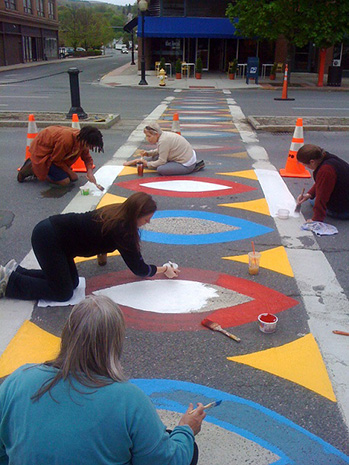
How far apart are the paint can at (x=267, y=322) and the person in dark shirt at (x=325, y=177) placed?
8.29ft

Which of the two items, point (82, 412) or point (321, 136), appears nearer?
point (82, 412)

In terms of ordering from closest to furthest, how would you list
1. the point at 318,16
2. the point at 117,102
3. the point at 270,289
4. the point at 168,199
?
the point at 270,289
the point at 168,199
the point at 117,102
the point at 318,16

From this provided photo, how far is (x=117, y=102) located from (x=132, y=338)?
1631cm

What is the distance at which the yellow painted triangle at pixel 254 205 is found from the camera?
22.3ft

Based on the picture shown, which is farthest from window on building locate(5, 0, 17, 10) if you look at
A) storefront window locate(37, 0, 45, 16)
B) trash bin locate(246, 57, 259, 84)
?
trash bin locate(246, 57, 259, 84)

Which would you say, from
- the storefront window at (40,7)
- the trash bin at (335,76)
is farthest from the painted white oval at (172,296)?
the storefront window at (40,7)

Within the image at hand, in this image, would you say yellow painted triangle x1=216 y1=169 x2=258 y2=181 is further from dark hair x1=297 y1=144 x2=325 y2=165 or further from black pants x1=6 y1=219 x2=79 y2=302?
black pants x1=6 y1=219 x2=79 y2=302

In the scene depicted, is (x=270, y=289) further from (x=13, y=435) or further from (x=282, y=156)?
(x=282, y=156)

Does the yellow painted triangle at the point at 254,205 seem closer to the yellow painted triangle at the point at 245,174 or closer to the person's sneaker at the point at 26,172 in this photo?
the yellow painted triangle at the point at 245,174

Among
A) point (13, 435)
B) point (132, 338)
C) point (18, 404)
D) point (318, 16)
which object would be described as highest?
point (318, 16)

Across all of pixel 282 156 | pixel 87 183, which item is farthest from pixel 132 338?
pixel 282 156

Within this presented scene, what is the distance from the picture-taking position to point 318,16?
23281 millimetres

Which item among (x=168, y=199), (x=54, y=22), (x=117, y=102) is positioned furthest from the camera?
(x=54, y=22)

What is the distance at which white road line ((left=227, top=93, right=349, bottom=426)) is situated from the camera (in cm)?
343
